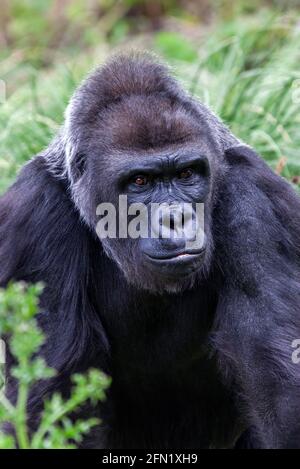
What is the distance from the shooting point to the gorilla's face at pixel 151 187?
4.61 meters

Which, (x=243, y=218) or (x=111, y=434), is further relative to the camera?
(x=111, y=434)

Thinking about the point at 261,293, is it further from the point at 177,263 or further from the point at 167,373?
the point at 167,373

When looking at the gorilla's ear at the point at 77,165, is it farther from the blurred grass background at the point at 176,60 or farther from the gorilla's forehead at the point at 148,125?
the blurred grass background at the point at 176,60

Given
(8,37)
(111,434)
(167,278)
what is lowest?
(111,434)

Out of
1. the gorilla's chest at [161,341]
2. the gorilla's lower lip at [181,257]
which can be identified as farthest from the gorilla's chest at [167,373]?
the gorilla's lower lip at [181,257]

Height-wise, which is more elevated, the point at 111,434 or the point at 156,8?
the point at 156,8

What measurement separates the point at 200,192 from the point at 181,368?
3.57 ft

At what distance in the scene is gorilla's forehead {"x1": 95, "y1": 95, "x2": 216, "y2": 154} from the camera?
4754 mm

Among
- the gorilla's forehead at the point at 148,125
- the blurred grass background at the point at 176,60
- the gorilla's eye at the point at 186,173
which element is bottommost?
the gorilla's eye at the point at 186,173

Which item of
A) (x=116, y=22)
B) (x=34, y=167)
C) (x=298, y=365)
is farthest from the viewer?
(x=116, y=22)

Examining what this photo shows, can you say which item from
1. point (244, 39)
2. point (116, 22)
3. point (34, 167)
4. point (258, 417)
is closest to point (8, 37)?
point (116, 22)

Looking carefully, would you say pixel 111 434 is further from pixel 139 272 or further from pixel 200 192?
pixel 200 192

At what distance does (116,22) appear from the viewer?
12898mm

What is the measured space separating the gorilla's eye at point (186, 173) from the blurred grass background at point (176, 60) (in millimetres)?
1192
